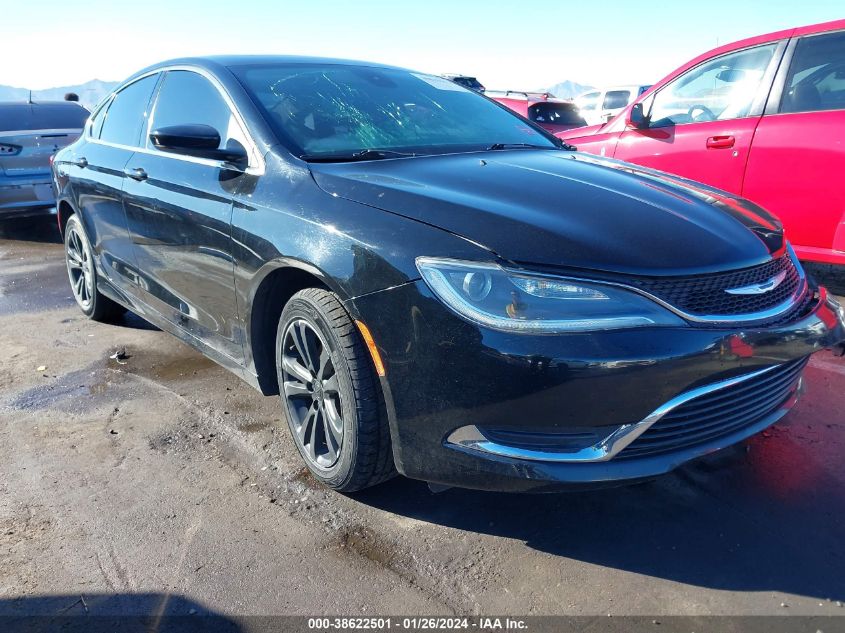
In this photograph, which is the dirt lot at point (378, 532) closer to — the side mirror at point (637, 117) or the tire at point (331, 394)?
the tire at point (331, 394)

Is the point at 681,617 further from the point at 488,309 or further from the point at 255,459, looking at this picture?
the point at 255,459

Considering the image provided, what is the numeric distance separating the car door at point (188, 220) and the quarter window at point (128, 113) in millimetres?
186

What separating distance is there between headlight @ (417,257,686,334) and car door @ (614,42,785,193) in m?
3.12

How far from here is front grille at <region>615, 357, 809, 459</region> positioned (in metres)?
2.11

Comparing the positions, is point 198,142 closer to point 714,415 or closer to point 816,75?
point 714,415

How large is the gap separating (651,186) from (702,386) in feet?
3.16

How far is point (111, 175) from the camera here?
13.2 feet

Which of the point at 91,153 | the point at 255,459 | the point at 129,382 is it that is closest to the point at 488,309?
the point at 255,459

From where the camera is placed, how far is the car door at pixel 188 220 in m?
3.02

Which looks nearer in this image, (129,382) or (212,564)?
(212,564)

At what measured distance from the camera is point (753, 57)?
479 cm

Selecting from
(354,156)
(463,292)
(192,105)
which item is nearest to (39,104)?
(192,105)

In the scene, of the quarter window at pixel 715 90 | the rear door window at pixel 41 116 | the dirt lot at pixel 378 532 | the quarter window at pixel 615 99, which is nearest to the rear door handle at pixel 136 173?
the dirt lot at pixel 378 532

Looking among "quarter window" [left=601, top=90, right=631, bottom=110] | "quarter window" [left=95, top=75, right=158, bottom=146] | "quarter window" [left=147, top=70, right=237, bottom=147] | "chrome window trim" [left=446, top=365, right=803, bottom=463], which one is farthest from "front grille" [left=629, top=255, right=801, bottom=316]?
"quarter window" [left=601, top=90, right=631, bottom=110]
